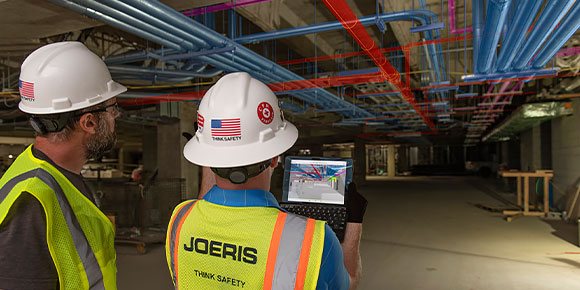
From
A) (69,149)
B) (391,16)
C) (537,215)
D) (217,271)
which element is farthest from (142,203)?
(537,215)

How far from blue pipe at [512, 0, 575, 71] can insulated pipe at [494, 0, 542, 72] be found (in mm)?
77

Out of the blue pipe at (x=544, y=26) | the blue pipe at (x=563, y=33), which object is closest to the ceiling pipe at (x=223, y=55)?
the blue pipe at (x=544, y=26)

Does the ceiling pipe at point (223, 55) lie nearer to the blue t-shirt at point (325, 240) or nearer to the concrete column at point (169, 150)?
the blue t-shirt at point (325, 240)

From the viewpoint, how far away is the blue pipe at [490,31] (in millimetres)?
3231

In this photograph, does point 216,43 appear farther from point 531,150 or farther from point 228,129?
point 531,150

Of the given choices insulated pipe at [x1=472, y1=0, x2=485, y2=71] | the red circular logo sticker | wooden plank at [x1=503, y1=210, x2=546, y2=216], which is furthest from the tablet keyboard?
wooden plank at [x1=503, y1=210, x2=546, y2=216]

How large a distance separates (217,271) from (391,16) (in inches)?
145

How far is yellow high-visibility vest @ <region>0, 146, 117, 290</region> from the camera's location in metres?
1.20

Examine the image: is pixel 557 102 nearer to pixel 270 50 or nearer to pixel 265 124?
pixel 270 50

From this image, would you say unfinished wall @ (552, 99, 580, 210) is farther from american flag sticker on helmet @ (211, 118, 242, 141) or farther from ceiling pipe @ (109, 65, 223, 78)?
american flag sticker on helmet @ (211, 118, 242, 141)

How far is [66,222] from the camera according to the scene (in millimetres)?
1273

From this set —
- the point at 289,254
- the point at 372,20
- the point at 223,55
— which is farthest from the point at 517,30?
the point at 289,254

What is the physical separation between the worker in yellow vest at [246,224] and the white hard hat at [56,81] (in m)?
0.55

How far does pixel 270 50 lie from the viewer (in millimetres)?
8305
